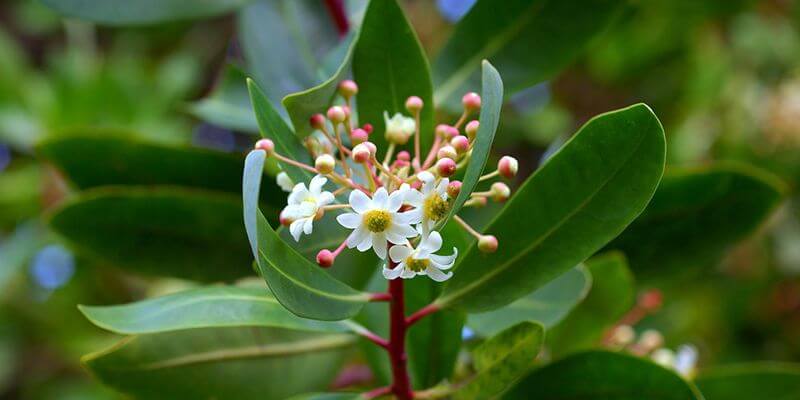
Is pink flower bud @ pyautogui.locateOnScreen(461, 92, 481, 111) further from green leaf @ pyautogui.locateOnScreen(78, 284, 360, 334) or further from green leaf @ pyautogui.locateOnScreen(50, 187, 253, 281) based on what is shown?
green leaf @ pyautogui.locateOnScreen(50, 187, 253, 281)

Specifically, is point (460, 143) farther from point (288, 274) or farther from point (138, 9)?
point (138, 9)

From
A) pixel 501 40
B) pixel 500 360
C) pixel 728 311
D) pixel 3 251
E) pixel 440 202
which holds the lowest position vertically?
pixel 728 311

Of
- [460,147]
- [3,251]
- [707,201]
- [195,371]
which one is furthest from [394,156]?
[3,251]

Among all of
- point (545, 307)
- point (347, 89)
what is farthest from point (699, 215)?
point (347, 89)

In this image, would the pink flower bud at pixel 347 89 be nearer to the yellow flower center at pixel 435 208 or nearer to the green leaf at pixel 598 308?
the yellow flower center at pixel 435 208

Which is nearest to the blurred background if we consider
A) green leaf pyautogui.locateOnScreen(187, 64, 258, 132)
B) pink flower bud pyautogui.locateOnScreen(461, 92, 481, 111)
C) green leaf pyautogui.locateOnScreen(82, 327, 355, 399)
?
green leaf pyautogui.locateOnScreen(187, 64, 258, 132)

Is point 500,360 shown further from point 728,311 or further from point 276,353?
point 728,311
